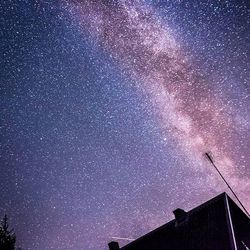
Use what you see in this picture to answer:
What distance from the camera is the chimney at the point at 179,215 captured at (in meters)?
16.2

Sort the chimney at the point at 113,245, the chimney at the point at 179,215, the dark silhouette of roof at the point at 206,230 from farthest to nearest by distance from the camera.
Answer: the chimney at the point at 113,245, the chimney at the point at 179,215, the dark silhouette of roof at the point at 206,230

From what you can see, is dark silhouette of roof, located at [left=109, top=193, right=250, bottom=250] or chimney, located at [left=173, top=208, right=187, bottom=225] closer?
dark silhouette of roof, located at [left=109, top=193, right=250, bottom=250]

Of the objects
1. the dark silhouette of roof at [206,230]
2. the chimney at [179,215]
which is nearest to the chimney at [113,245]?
the dark silhouette of roof at [206,230]

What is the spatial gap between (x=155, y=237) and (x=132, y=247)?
2022 millimetres

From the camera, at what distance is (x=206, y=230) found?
1446cm

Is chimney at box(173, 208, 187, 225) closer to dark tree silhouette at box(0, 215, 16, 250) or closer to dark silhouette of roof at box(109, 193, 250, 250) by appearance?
dark silhouette of roof at box(109, 193, 250, 250)

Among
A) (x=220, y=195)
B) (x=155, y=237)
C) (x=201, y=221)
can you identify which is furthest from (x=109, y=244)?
(x=220, y=195)

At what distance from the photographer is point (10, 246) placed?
18469mm

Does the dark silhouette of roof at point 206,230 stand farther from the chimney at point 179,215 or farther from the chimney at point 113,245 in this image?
the chimney at point 113,245

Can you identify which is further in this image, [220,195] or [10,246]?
[10,246]

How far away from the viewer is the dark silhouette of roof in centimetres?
1365

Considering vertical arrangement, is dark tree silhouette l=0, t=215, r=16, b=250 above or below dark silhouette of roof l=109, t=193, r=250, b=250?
above

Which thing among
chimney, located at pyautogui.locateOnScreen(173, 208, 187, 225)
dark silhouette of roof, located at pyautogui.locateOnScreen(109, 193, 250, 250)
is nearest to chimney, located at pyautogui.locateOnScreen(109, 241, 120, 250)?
dark silhouette of roof, located at pyautogui.locateOnScreen(109, 193, 250, 250)

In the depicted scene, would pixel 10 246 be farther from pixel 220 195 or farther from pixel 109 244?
pixel 220 195
